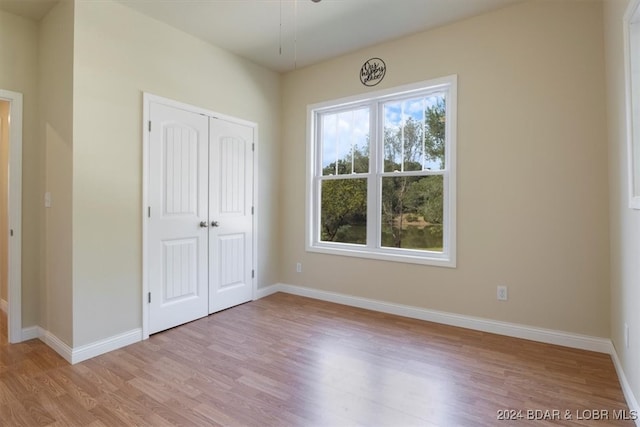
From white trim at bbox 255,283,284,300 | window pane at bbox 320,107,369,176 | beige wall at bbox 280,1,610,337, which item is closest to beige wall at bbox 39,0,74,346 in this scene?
white trim at bbox 255,283,284,300

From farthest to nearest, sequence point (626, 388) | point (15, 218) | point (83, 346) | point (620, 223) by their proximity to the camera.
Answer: point (15, 218)
point (83, 346)
point (620, 223)
point (626, 388)

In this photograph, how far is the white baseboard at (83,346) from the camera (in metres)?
2.54

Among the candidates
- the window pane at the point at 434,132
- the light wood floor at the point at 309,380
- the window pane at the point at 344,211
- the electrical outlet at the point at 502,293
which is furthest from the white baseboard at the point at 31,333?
the electrical outlet at the point at 502,293

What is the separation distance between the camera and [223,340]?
9.58 feet

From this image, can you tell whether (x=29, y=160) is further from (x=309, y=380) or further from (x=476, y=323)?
(x=476, y=323)

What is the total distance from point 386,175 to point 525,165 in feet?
4.45

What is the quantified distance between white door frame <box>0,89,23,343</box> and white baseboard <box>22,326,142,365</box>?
0.12 metres

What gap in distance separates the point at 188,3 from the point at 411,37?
7.21 ft

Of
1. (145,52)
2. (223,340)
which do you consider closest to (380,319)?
(223,340)

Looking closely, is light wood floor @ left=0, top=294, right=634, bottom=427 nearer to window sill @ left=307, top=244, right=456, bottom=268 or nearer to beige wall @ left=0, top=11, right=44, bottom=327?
beige wall @ left=0, top=11, right=44, bottom=327

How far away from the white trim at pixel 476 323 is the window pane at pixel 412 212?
67cm

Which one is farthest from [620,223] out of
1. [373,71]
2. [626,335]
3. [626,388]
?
[373,71]

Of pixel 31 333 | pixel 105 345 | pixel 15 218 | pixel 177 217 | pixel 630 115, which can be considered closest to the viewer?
pixel 630 115

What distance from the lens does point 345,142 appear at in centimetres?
412
